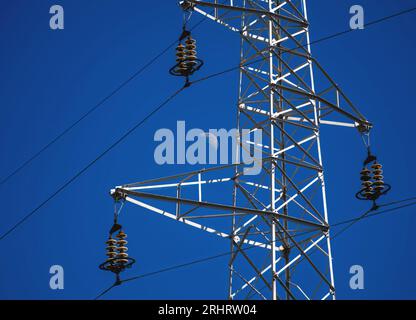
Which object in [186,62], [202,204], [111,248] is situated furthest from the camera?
[186,62]

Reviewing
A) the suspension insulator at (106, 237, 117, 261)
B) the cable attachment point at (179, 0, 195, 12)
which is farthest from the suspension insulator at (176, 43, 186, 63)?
the suspension insulator at (106, 237, 117, 261)

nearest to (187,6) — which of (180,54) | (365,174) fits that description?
(180,54)

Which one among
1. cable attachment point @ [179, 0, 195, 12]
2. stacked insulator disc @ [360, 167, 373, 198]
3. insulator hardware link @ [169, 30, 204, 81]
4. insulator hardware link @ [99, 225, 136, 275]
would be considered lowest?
insulator hardware link @ [99, 225, 136, 275]

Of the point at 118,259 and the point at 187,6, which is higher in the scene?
the point at 187,6

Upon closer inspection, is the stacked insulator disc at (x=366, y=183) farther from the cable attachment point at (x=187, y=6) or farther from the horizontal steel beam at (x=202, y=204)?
the cable attachment point at (x=187, y=6)

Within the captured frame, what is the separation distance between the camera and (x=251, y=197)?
3481cm

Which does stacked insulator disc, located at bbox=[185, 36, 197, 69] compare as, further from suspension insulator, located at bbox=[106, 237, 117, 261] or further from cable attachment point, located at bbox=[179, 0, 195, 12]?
suspension insulator, located at bbox=[106, 237, 117, 261]

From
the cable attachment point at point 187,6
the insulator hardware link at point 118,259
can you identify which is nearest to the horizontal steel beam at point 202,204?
the insulator hardware link at point 118,259

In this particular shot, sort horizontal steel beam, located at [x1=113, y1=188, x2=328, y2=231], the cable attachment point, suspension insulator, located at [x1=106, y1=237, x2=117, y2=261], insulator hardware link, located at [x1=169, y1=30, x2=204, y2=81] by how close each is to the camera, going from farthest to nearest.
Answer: the cable attachment point, insulator hardware link, located at [x1=169, y1=30, x2=204, y2=81], suspension insulator, located at [x1=106, y1=237, x2=117, y2=261], horizontal steel beam, located at [x1=113, y1=188, x2=328, y2=231]

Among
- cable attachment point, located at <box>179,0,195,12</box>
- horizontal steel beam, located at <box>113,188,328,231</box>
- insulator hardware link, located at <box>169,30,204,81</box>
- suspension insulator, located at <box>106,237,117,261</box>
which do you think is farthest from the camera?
cable attachment point, located at <box>179,0,195,12</box>

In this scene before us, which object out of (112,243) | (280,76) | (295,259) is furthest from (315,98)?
(112,243)

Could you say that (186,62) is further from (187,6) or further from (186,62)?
(187,6)
